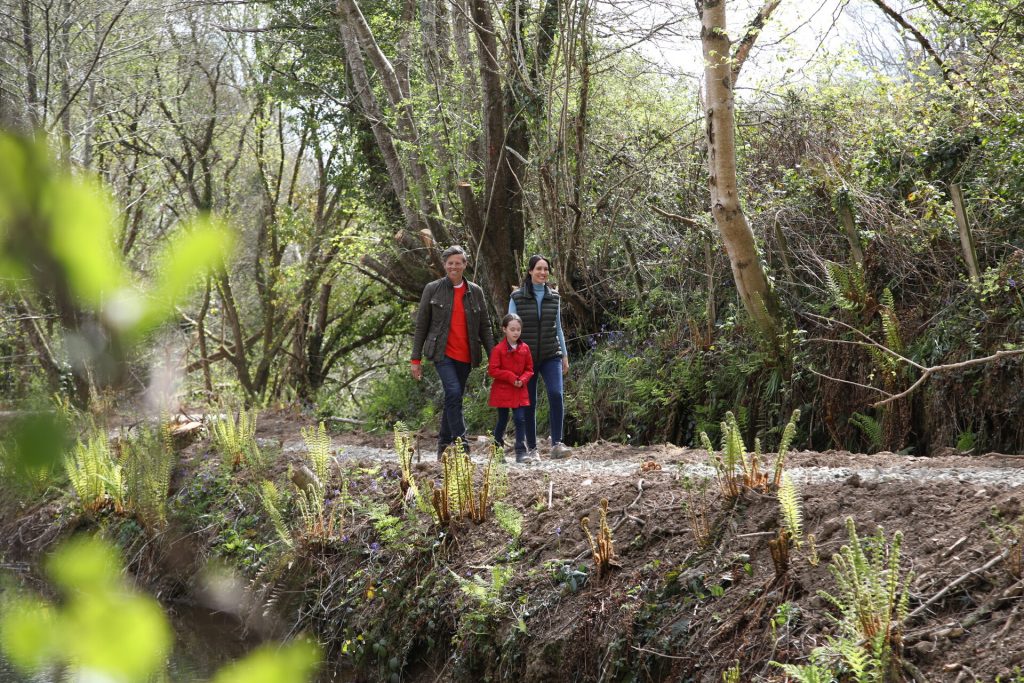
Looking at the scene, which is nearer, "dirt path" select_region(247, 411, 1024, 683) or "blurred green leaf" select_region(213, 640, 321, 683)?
"blurred green leaf" select_region(213, 640, 321, 683)

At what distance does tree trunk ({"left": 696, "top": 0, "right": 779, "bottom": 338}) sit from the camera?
8.52m

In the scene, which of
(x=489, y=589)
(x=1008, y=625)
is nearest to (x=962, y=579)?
(x=1008, y=625)

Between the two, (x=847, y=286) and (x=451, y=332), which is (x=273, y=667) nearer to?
(x=451, y=332)

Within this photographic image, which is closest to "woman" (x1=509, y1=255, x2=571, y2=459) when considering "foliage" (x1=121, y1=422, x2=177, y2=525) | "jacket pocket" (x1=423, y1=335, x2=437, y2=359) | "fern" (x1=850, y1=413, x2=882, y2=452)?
"jacket pocket" (x1=423, y1=335, x2=437, y2=359)

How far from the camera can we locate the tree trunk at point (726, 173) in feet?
28.0

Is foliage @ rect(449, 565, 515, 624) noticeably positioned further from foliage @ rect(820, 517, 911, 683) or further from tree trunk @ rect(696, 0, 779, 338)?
tree trunk @ rect(696, 0, 779, 338)

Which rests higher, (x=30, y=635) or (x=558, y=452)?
(x=30, y=635)

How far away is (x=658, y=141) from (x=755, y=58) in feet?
7.72

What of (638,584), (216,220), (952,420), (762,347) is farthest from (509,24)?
(216,220)

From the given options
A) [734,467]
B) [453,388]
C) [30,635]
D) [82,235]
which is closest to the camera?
[82,235]

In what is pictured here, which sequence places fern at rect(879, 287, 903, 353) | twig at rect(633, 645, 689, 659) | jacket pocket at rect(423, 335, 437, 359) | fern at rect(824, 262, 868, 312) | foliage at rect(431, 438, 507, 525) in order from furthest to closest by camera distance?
1. fern at rect(824, 262, 868, 312)
2. fern at rect(879, 287, 903, 353)
3. jacket pocket at rect(423, 335, 437, 359)
4. foliage at rect(431, 438, 507, 525)
5. twig at rect(633, 645, 689, 659)

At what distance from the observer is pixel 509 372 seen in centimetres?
882

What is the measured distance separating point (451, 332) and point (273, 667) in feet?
26.4

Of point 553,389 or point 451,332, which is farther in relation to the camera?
point 553,389
